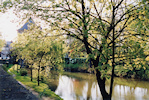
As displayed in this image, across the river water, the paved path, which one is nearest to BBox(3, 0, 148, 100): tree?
the paved path

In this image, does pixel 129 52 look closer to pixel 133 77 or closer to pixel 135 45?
pixel 135 45

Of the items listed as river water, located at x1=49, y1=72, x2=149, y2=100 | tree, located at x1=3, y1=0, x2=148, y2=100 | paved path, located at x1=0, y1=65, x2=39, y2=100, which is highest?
tree, located at x1=3, y1=0, x2=148, y2=100

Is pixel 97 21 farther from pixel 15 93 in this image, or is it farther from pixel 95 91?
pixel 95 91

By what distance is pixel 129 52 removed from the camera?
7617 mm

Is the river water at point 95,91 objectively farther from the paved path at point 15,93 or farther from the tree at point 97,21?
the tree at point 97,21

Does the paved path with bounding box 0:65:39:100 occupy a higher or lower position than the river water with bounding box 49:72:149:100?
higher

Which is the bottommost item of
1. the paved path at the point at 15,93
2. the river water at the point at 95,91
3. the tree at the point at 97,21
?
the river water at the point at 95,91

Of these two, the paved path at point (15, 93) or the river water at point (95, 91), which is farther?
the river water at point (95, 91)

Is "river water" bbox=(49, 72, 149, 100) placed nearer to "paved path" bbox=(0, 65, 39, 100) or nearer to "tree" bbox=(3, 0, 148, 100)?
"paved path" bbox=(0, 65, 39, 100)

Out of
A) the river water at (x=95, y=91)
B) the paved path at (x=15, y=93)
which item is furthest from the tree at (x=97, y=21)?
the river water at (x=95, y=91)

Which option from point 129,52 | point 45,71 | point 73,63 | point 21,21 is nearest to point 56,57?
point 45,71

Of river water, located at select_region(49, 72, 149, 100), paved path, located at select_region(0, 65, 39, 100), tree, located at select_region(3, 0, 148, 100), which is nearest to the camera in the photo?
tree, located at select_region(3, 0, 148, 100)

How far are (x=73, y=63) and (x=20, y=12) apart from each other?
32571 mm

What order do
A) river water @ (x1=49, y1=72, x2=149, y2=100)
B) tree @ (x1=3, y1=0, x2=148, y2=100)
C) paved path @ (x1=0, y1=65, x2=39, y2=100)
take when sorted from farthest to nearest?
1. river water @ (x1=49, y1=72, x2=149, y2=100)
2. paved path @ (x1=0, y1=65, x2=39, y2=100)
3. tree @ (x1=3, y1=0, x2=148, y2=100)
